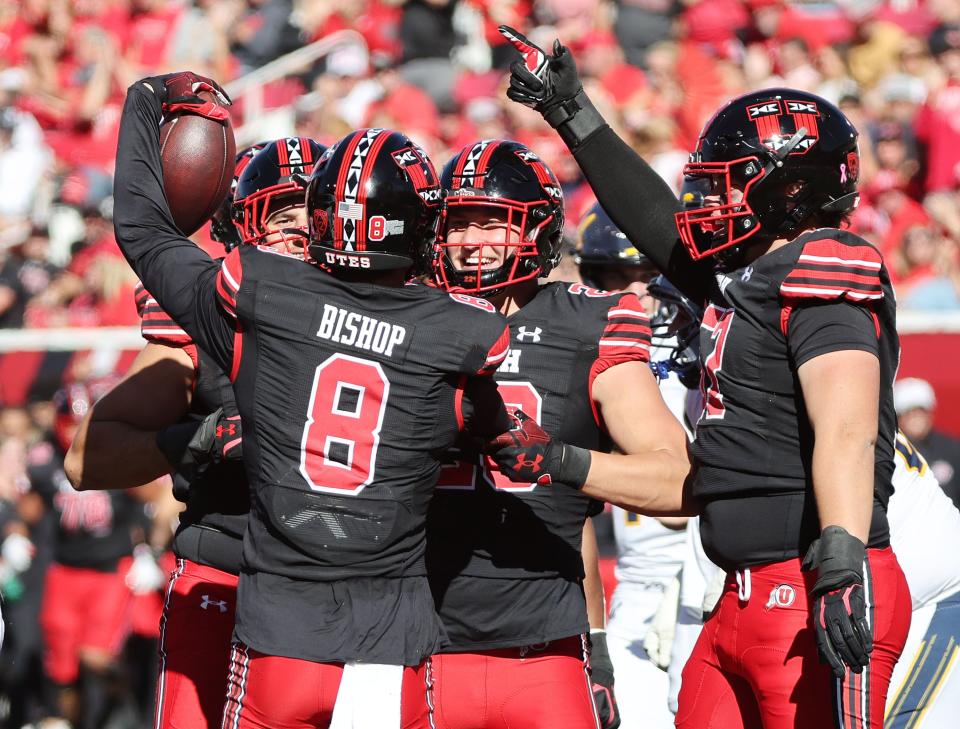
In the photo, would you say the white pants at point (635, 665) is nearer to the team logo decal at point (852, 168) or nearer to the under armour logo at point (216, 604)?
the under armour logo at point (216, 604)

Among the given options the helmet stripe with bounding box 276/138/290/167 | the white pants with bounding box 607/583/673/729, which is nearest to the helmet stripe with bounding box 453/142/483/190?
the helmet stripe with bounding box 276/138/290/167

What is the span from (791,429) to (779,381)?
0.38 ft

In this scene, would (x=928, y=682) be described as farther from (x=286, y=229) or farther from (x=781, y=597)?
(x=286, y=229)

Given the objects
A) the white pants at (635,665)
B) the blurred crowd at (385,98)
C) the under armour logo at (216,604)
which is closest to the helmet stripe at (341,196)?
the under armour logo at (216,604)

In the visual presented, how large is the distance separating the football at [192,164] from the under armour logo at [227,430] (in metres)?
0.56

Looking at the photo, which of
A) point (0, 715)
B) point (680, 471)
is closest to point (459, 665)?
point (680, 471)

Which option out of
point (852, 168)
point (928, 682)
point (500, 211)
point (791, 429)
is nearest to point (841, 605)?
point (791, 429)

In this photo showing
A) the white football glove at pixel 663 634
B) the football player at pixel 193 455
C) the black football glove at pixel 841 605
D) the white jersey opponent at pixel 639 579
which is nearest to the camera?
the black football glove at pixel 841 605

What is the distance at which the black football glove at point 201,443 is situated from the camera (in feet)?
11.3

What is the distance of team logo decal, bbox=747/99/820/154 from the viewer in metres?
3.28

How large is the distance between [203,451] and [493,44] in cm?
858

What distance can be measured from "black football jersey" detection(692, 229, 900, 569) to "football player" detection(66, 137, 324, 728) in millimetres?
1269

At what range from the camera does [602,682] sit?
3.83 metres

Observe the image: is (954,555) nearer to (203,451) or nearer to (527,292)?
(527,292)
